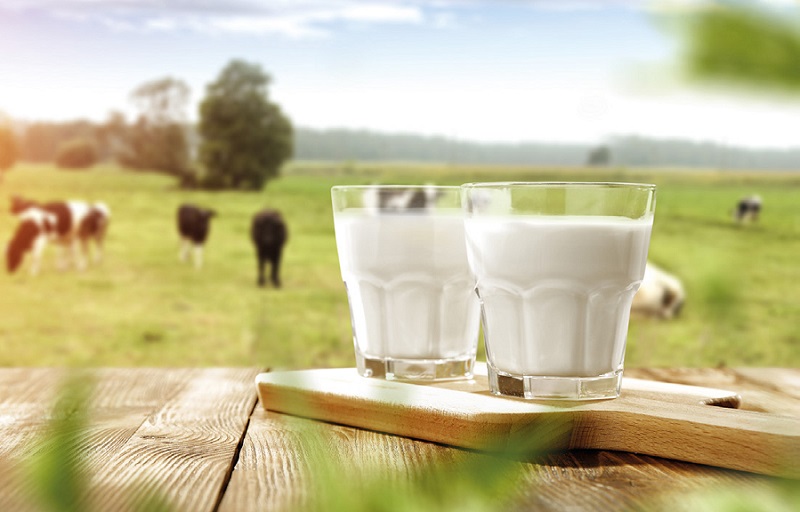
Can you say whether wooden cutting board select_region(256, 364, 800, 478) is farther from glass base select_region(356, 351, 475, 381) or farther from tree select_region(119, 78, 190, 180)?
tree select_region(119, 78, 190, 180)

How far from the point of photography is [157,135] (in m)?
8.70

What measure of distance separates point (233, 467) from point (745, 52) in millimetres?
437

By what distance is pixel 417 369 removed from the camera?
2.34 ft

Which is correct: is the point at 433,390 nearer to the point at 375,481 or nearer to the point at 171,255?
the point at 375,481

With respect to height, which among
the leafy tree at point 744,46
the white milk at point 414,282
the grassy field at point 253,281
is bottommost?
the grassy field at point 253,281

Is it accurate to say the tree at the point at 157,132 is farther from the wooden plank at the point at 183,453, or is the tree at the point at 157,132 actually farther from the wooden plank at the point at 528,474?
the wooden plank at the point at 528,474

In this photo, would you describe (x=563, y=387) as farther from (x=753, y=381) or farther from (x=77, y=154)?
(x=77, y=154)

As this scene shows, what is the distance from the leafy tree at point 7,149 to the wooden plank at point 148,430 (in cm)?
806

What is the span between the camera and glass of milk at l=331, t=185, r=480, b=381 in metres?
0.71

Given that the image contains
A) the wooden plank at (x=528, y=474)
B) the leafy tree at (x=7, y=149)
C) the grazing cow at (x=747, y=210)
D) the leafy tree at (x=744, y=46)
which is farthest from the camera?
the grazing cow at (x=747, y=210)

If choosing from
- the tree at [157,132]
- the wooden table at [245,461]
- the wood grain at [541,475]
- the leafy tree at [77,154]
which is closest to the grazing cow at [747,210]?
the tree at [157,132]

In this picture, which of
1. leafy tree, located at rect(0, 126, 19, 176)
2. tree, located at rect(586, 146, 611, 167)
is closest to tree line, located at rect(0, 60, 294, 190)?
leafy tree, located at rect(0, 126, 19, 176)

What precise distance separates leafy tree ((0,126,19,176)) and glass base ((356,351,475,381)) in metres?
8.35

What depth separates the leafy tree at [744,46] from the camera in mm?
120
